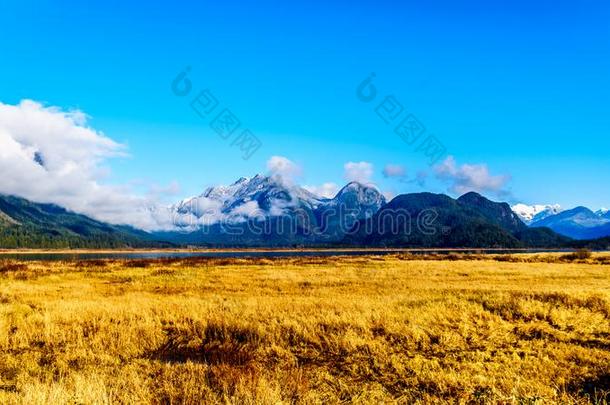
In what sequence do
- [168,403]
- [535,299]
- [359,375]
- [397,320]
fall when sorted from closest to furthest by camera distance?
[168,403], [359,375], [397,320], [535,299]

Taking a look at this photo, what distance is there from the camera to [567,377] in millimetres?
10594

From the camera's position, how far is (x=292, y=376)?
1002 cm

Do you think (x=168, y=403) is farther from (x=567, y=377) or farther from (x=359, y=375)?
(x=567, y=377)

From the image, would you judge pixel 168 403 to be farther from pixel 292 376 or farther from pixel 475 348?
pixel 475 348

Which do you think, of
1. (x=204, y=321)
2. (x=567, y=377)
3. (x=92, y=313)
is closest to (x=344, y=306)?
(x=204, y=321)

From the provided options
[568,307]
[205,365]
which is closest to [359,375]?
[205,365]

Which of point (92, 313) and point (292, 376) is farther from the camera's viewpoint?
point (92, 313)

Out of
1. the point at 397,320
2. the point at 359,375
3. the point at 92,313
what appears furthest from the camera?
the point at 92,313

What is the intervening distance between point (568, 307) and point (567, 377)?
859 centimetres

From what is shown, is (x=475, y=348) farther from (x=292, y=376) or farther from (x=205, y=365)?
(x=205, y=365)

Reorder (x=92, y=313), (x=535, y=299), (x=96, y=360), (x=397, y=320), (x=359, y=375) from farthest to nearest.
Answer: (x=535, y=299) < (x=92, y=313) < (x=397, y=320) < (x=96, y=360) < (x=359, y=375)

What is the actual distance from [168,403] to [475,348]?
8.71 meters

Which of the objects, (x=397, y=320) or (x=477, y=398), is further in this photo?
(x=397, y=320)

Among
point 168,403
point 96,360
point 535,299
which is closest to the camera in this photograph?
point 168,403
